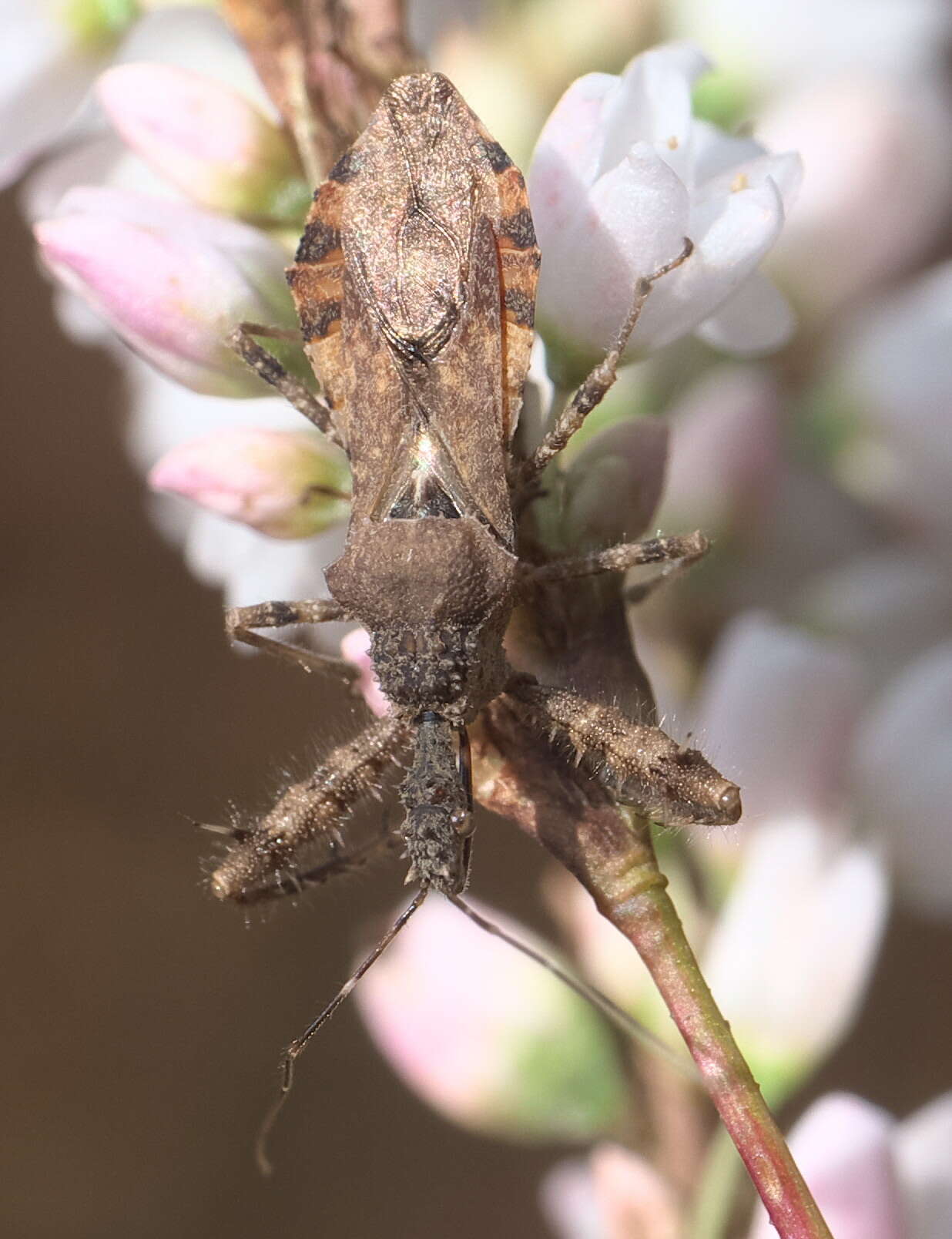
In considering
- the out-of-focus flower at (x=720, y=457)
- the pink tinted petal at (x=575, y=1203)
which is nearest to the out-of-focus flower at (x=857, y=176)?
the out-of-focus flower at (x=720, y=457)

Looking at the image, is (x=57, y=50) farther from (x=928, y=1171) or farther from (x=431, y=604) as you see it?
(x=928, y=1171)

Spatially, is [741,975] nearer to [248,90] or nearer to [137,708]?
[248,90]

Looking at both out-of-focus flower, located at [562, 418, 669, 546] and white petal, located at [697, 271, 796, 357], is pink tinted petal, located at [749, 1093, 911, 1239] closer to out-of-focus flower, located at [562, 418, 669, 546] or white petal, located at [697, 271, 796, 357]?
out-of-focus flower, located at [562, 418, 669, 546]

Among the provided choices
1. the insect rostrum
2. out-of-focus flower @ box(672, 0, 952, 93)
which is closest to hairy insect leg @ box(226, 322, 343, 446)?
the insect rostrum

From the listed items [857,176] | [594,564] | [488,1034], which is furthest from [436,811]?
[857,176]

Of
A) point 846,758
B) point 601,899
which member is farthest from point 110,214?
point 846,758

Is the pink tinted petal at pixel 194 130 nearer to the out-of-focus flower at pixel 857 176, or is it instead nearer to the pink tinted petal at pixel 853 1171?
the out-of-focus flower at pixel 857 176
